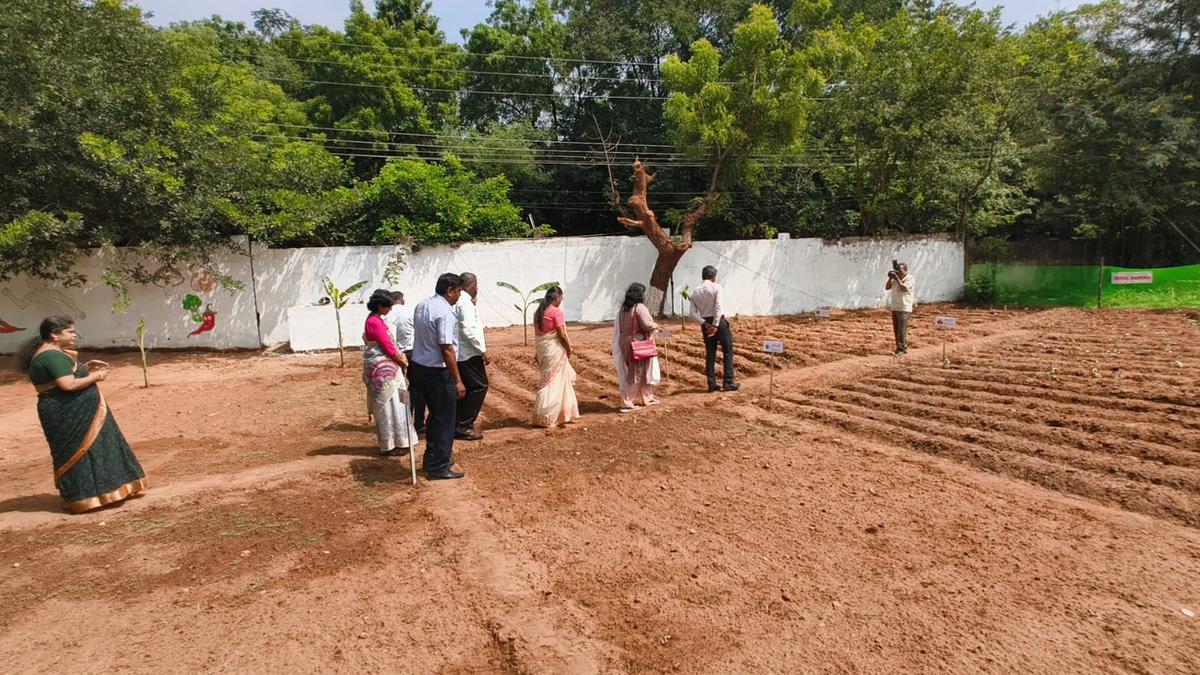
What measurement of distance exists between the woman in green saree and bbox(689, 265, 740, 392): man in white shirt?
6.17m

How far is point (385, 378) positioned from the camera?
19.7 feet

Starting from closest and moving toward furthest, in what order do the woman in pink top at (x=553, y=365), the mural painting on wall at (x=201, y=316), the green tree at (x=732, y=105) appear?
the woman in pink top at (x=553, y=365), the mural painting on wall at (x=201, y=316), the green tree at (x=732, y=105)

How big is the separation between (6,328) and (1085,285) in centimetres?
2391

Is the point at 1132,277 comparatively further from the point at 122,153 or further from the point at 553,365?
the point at 122,153

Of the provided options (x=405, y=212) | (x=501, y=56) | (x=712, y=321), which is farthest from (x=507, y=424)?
(x=501, y=56)

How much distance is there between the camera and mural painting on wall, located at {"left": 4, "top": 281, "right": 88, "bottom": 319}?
12461 mm

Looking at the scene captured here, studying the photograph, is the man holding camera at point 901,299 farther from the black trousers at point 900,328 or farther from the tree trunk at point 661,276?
the tree trunk at point 661,276

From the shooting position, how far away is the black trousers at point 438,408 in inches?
214

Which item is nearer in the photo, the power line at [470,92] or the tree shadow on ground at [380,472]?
the tree shadow on ground at [380,472]

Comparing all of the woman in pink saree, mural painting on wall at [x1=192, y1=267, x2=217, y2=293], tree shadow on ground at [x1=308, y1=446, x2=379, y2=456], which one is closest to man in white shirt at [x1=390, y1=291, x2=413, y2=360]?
the woman in pink saree

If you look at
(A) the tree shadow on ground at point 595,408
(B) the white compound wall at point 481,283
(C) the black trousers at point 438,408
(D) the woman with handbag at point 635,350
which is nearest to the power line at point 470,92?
(B) the white compound wall at point 481,283

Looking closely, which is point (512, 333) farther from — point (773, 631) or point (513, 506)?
point (773, 631)

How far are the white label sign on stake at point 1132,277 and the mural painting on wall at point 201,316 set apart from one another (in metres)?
20.4

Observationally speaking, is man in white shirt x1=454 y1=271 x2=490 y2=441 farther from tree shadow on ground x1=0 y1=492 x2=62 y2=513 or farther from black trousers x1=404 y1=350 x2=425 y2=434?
tree shadow on ground x1=0 y1=492 x2=62 y2=513
